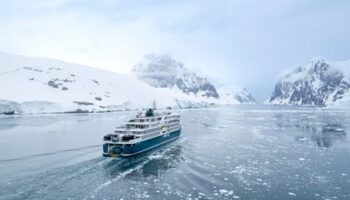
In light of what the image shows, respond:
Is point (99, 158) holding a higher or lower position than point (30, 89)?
lower

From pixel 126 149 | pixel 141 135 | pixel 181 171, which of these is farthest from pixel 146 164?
pixel 141 135

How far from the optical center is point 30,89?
18612 cm

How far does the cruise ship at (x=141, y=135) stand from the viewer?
50.4 metres

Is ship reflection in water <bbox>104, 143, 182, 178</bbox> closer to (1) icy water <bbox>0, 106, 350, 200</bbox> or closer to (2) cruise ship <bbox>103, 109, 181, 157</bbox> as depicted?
(1) icy water <bbox>0, 106, 350, 200</bbox>

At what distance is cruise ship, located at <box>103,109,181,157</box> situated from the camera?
165 feet

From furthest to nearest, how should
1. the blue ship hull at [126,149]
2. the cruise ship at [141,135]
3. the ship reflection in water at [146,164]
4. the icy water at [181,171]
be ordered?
the cruise ship at [141,135]
the blue ship hull at [126,149]
the ship reflection in water at [146,164]
the icy water at [181,171]

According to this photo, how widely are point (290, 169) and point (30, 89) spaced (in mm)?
171168


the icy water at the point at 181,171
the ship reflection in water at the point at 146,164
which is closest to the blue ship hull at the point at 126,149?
the ship reflection in water at the point at 146,164

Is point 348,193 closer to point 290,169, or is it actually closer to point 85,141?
point 290,169

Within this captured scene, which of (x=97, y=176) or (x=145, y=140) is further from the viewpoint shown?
(x=145, y=140)

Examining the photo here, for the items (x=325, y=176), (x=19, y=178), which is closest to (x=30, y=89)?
(x=19, y=178)

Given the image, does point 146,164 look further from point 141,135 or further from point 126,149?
point 141,135

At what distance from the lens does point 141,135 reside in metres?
54.5

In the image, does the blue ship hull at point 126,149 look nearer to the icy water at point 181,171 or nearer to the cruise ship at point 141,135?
the cruise ship at point 141,135
